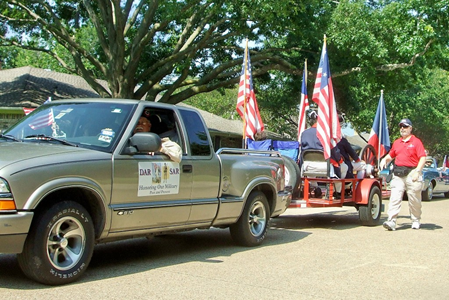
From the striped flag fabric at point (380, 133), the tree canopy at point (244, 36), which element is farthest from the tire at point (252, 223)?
the tree canopy at point (244, 36)

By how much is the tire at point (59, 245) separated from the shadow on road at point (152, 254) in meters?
0.19

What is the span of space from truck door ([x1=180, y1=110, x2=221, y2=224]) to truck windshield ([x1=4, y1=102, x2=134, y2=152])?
39.5 inches

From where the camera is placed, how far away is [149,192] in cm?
657

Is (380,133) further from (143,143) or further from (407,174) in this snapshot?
(143,143)

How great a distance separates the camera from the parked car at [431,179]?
804 inches

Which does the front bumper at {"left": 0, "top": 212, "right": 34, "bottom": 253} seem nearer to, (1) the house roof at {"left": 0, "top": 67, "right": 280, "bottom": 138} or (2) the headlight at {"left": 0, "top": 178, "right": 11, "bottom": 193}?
(2) the headlight at {"left": 0, "top": 178, "right": 11, "bottom": 193}

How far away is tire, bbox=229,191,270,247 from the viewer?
842 cm

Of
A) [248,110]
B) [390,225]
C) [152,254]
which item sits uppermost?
[248,110]

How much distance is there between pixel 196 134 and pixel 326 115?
4730 millimetres

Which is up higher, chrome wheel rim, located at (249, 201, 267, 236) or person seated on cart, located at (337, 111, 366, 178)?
person seated on cart, located at (337, 111, 366, 178)

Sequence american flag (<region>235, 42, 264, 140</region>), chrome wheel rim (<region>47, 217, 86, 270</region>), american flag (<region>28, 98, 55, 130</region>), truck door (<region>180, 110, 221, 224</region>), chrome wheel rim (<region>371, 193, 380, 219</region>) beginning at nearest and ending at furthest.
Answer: chrome wheel rim (<region>47, 217, 86, 270</region>), american flag (<region>28, 98, 55, 130</region>), truck door (<region>180, 110, 221, 224</region>), chrome wheel rim (<region>371, 193, 380, 219</region>), american flag (<region>235, 42, 264, 140</region>)

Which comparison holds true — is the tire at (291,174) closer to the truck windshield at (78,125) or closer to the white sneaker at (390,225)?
the white sneaker at (390,225)

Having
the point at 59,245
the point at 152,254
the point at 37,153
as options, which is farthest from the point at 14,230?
the point at 152,254

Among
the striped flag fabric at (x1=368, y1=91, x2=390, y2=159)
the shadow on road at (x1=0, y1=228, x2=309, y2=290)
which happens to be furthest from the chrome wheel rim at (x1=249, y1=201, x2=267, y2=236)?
the striped flag fabric at (x1=368, y1=91, x2=390, y2=159)
